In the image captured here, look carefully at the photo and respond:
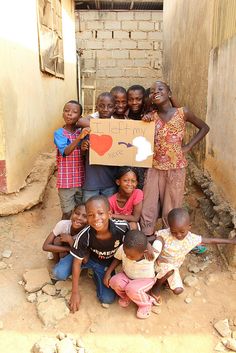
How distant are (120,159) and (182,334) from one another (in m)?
1.36

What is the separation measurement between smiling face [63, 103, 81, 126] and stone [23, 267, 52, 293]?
Answer: 1282mm

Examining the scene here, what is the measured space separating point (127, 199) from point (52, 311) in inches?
40.1

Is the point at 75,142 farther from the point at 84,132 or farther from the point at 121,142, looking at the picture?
the point at 121,142

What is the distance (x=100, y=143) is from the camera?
2.72m

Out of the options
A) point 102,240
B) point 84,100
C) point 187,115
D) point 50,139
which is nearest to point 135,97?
point 187,115

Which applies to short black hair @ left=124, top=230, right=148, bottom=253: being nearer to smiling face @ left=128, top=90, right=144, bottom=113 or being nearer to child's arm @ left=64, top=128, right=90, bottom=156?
child's arm @ left=64, top=128, right=90, bottom=156

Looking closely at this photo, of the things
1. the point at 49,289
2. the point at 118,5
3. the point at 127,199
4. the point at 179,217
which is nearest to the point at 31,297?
the point at 49,289

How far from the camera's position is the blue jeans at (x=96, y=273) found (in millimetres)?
2545

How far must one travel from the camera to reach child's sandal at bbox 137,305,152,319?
2.38m

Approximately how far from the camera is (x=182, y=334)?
7.39ft

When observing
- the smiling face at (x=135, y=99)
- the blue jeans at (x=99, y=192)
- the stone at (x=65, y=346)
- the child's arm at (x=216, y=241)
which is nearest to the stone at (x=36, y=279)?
the stone at (x=65, y=346)

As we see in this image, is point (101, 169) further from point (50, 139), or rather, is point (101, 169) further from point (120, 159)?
point (50, 139)

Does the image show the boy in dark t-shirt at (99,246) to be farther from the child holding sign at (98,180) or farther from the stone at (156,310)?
the child holding sign at (98,180)

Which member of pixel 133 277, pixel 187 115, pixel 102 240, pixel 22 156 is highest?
pixel 187 115
